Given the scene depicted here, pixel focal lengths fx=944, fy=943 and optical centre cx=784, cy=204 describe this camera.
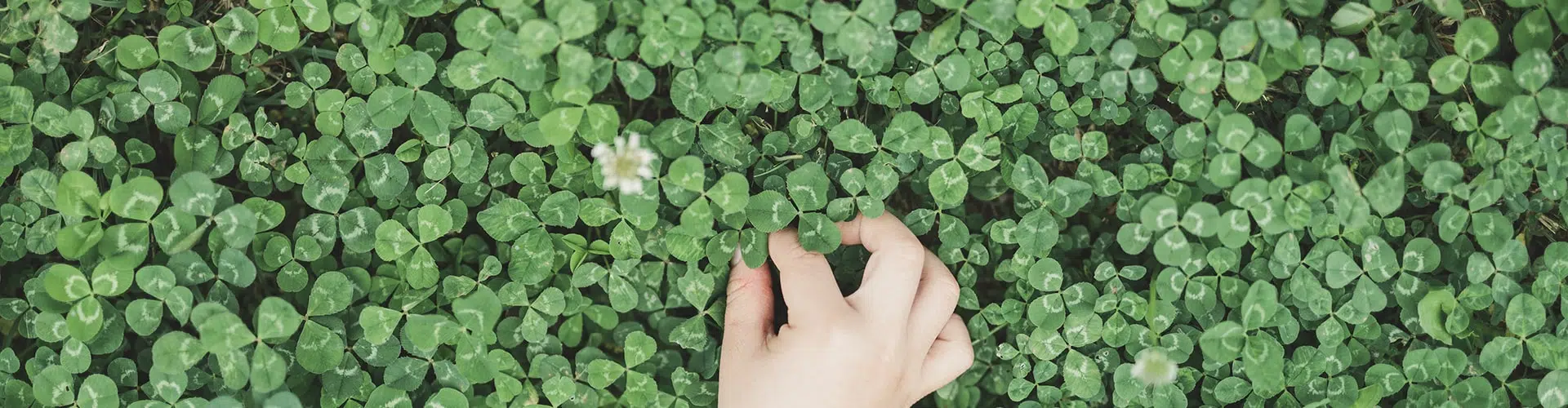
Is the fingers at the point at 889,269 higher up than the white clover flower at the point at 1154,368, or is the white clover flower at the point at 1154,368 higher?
the fingers at the point at 889,269

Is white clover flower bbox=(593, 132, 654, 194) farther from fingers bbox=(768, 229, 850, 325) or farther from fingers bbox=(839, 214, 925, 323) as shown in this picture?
fingers bbox=(839, 214, 925, 323)

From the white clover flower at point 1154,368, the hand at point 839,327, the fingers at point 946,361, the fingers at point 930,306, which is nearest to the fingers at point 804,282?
the hand at point 839,327

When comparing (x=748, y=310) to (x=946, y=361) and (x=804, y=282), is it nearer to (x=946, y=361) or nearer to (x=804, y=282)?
(x=804, y=282)

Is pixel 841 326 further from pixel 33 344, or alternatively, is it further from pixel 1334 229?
pixel 33 344

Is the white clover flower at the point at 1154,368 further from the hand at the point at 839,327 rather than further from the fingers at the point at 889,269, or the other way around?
the fingers at the point at 889,269

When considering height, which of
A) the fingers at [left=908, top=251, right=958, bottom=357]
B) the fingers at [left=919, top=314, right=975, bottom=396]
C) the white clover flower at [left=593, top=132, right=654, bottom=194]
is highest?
the white clover flower at [left=593, top=132, right=654, bottom=194]

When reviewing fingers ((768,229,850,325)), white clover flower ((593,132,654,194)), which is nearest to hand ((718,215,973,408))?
fingers ((768,229,850,325))

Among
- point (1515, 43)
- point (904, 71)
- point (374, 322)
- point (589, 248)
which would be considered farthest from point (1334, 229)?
point (374, 322)
